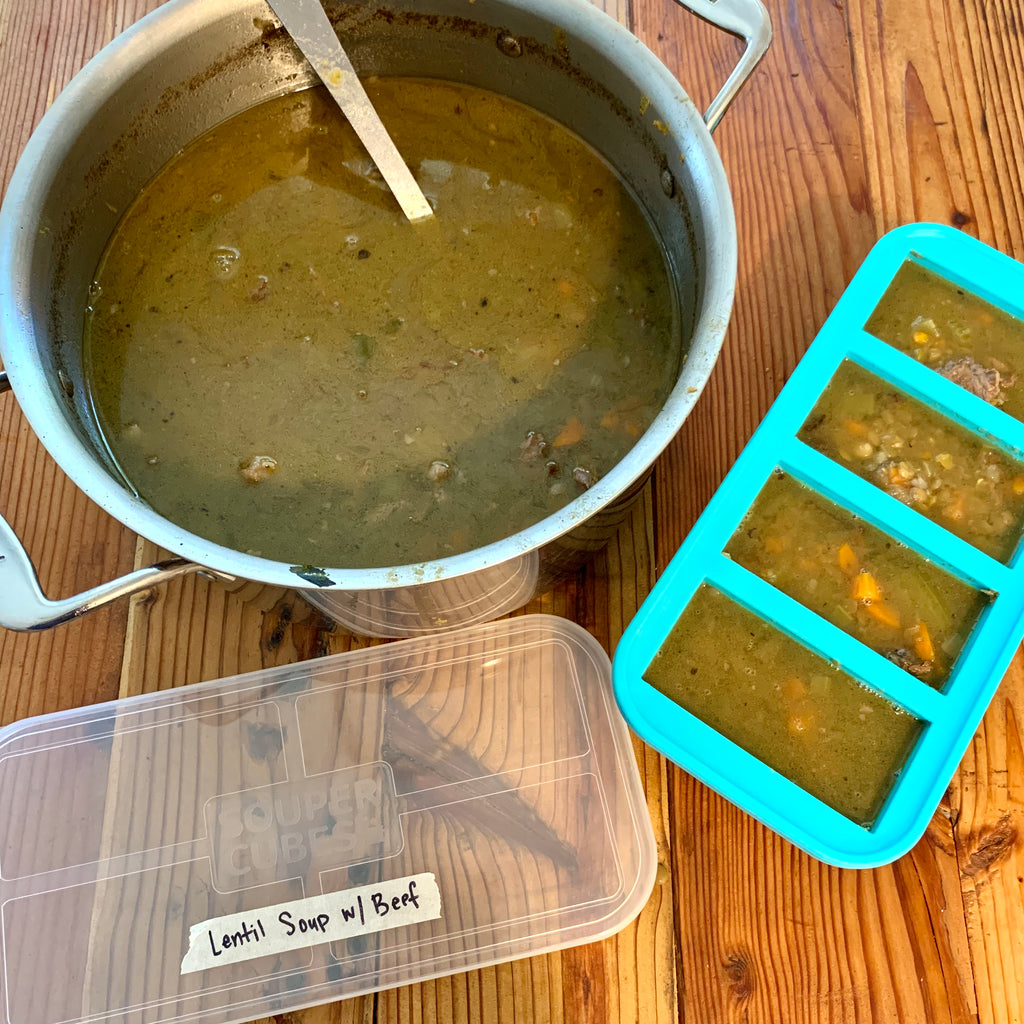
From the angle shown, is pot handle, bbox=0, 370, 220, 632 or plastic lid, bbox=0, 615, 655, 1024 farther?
plastic lid, bbox=0, 615, 655, 1024

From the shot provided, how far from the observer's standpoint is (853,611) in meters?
0.87

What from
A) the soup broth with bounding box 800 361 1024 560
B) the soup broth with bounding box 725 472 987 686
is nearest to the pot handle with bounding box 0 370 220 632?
the soup broth with bounding box 725 472 987 686

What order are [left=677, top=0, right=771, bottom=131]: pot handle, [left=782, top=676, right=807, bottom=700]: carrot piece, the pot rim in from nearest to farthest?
the pot rim → [left=677, top=0, right=771, bottom=131]: pot handle → [left=782, top=676, right=807, bottom=700]: carrot piece

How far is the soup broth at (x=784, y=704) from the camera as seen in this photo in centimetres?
83

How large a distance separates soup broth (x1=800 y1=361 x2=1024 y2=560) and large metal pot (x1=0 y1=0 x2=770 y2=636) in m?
0.22

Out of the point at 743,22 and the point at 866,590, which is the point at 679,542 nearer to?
the point at 866,590

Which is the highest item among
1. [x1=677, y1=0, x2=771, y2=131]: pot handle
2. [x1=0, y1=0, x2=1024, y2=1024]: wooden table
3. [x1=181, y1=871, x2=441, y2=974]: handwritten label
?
[x1=677, y1=0, x2=771, y2=131]: pot handle

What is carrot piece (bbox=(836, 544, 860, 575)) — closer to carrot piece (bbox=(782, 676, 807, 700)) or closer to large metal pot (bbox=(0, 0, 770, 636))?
carrot piece (bbox=(782, 676, 807, 700))

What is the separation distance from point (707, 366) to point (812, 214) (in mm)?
506

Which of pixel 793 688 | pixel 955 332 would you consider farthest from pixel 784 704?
pixel 955 332

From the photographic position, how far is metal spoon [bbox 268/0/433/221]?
0.86m

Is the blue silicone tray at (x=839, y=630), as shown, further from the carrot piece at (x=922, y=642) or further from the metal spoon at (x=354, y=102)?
the metal spoon at (x=354, y=102)

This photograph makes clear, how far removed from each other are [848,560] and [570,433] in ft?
1.01

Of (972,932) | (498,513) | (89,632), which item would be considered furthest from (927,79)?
(89,632)
